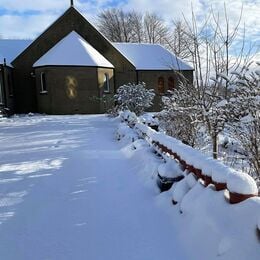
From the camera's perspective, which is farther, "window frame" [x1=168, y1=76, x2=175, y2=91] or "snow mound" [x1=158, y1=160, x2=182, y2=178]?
"window frame" [x1=168, y1=76, x2=175, y2=91]

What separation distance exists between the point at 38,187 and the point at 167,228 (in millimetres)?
2900

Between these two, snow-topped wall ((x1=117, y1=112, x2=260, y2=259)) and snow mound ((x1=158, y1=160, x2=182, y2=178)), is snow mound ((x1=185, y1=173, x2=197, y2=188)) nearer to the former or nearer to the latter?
snow-topped wall ((x1=117, y1=112, x2=260, y2=259))

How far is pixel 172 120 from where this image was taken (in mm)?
10555

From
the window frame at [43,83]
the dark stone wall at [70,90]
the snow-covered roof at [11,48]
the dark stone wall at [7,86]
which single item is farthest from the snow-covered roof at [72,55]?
the snow-covered roof at [11,48]

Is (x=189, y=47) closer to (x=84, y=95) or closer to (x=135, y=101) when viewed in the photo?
(x=135, y=101)

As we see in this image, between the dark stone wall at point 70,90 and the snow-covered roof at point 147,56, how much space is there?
18.6 feet

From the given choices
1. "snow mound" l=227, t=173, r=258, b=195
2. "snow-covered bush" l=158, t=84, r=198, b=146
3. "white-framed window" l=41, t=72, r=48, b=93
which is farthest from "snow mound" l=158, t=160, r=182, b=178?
"white-framed window" l=41, t=72, r=48, b=93

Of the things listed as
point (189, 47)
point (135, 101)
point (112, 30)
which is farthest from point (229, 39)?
point (112, 30)

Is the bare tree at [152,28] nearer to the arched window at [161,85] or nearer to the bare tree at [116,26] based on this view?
the bare tree at [116,26]

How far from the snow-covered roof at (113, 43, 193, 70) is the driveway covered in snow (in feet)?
76.1

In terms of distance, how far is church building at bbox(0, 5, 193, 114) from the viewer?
26.3 metres

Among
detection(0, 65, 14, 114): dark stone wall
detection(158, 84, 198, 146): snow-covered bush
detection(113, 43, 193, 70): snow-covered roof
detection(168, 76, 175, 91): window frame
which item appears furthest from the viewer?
detection(168, 76, 175, 91): window frame

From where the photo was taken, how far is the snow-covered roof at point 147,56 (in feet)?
102

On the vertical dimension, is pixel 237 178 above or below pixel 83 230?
above
